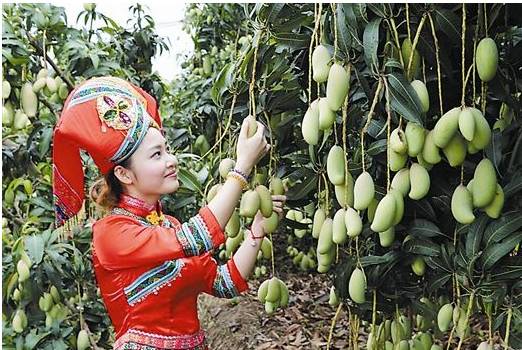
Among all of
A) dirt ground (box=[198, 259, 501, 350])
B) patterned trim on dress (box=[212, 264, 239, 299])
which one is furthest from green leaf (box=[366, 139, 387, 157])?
dirt ground (box=[198, 259, 501, 350])

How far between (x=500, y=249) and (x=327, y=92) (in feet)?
0.94

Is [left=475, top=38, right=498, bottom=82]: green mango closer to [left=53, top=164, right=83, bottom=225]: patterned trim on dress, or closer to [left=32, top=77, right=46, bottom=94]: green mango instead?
[left=53, top=164, right=83, bottom=225]: patterned trim on dress

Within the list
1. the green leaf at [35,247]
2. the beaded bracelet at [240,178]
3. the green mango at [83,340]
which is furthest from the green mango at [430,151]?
the green mango at [83,340]

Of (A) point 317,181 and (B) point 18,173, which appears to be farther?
(B) point 18,173

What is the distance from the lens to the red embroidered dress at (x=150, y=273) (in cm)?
119

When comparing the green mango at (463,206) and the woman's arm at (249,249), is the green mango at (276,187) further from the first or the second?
the green mango at (463,206)

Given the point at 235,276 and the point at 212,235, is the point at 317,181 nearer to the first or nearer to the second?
the point at 212,235

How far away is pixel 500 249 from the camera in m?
0.91

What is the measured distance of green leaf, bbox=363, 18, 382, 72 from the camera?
876 millimetres

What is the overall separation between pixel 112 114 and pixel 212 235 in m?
0.27

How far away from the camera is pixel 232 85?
1.17 metres

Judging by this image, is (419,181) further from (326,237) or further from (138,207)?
(138,207)

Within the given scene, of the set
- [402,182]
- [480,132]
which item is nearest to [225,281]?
[402,182]

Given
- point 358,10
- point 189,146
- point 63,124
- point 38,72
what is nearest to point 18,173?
point 38,72
